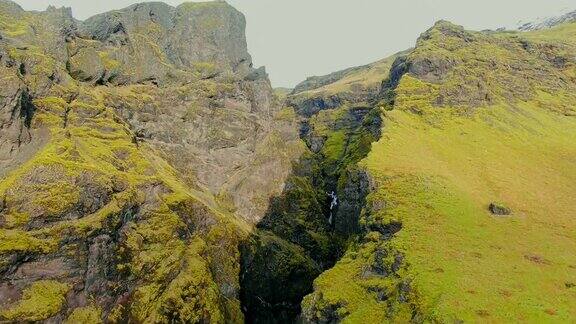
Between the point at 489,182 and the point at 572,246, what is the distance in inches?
1079

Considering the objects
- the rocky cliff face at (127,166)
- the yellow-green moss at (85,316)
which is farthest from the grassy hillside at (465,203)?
the yellow-green moss at (85,316)

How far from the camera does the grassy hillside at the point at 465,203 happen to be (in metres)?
74.8

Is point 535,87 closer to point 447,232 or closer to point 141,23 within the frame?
point 447,232

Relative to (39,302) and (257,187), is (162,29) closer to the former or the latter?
(257,187)

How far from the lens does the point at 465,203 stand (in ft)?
328

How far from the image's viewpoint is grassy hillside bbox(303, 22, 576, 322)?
7475 centimetres

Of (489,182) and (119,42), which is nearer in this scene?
(489,182)

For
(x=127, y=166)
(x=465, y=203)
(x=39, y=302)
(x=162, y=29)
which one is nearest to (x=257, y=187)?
(x=127, y=166)

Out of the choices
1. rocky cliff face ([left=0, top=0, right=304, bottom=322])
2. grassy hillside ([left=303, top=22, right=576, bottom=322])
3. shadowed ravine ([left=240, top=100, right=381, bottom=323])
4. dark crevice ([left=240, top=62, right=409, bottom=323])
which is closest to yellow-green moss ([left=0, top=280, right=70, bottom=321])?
rocky cliff face ([left=0, top=0, right=304, bottom=322])

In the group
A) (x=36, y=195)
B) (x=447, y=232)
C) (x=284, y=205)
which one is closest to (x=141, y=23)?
(x=284, y=205)

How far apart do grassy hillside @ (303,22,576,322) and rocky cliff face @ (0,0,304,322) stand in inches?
1482

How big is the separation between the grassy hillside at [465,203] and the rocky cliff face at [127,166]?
123 feet

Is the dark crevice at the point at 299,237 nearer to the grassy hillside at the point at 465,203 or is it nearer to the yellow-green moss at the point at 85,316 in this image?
the grassy hillside at the point at 465,203

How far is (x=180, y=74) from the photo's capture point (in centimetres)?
17662
